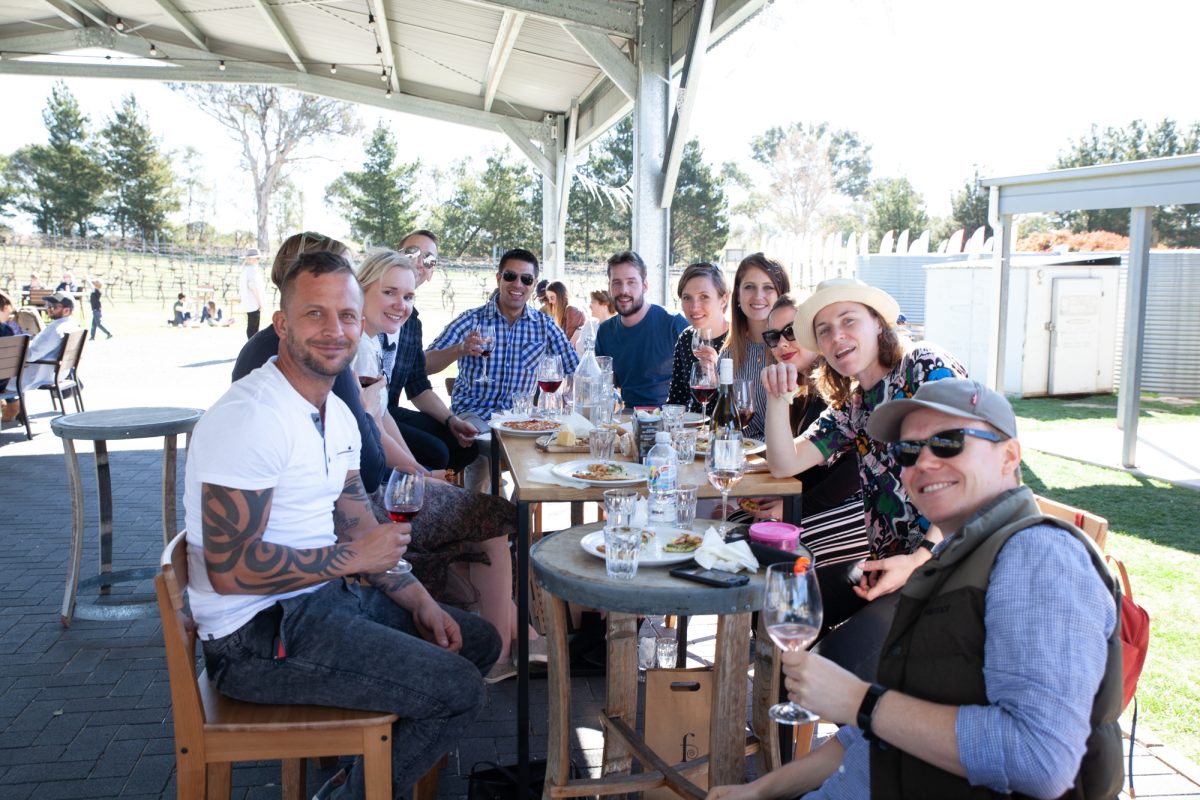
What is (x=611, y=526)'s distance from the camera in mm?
2252

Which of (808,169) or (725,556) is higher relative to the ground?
(808,169)

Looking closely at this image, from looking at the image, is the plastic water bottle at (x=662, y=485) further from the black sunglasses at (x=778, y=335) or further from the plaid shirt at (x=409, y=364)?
the plaid shirt at (x=409, y=364)

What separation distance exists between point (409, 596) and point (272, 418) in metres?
0.76

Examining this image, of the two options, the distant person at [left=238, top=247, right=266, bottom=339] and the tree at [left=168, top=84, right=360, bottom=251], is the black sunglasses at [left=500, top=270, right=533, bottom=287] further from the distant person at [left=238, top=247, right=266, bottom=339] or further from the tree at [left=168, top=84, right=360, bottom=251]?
the tree at [left=168, top=84, right=360, bottom=251]

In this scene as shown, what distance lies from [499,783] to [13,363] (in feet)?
24.6

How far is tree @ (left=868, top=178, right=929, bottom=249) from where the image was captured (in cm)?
4947

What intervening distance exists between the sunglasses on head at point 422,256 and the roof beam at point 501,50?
3803 mm

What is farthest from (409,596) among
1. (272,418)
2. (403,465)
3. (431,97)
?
(431,97)

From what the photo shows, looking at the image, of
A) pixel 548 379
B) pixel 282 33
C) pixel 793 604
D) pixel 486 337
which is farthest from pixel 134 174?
pixel 793 604

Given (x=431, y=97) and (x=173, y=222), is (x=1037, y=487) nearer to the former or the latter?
(x=431, y=97)

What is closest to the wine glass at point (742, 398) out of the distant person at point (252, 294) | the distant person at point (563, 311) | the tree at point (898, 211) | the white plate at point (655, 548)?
the white plate at point (655, 548)

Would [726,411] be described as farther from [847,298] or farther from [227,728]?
[227,728]

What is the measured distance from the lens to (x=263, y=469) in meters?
2.16

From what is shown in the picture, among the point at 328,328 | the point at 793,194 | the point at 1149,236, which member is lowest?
the point at 328,328
